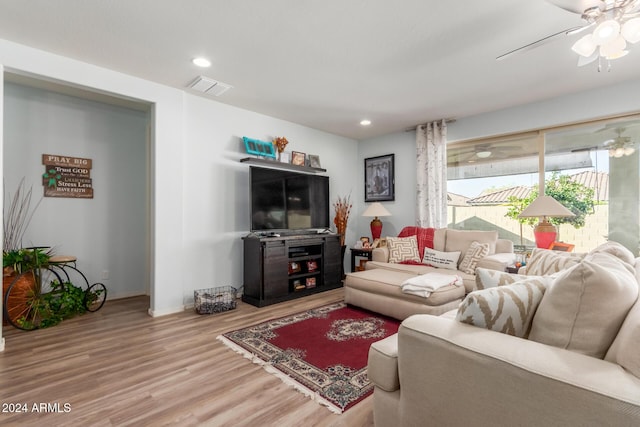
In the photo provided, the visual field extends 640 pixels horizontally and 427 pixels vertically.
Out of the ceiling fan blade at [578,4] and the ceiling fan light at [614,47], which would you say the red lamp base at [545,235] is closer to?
the ceiling fan light at [614,47]

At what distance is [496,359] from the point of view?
99cm

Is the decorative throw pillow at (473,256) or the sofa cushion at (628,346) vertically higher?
the sofa cushion at (628,346)

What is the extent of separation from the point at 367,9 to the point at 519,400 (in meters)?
2.28

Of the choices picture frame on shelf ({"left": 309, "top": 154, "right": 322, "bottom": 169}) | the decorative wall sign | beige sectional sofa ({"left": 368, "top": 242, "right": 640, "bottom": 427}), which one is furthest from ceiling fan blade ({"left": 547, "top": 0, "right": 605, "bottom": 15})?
the decorative wall sign

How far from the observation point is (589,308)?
0.99 m

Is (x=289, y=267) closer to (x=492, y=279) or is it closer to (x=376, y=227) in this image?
(x=376, y=227)

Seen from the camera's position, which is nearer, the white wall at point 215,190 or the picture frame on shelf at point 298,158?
the white wall at point 215,190

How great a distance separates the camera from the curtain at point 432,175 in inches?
178

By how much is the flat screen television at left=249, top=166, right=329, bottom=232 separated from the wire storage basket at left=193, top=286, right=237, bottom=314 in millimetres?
833

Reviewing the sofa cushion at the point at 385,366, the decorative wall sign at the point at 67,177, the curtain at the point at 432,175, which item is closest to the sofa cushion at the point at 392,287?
the curtain at the point at 432,175

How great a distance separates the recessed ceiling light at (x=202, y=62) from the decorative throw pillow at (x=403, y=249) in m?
2.97

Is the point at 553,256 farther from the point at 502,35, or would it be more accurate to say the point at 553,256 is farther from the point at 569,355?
the point at 502,35

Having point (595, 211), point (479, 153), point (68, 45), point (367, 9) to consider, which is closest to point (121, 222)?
point (68, 45)

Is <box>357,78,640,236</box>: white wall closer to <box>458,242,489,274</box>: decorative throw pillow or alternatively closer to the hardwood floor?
<box>458,242,489,274</box>: decorative throw pillow
